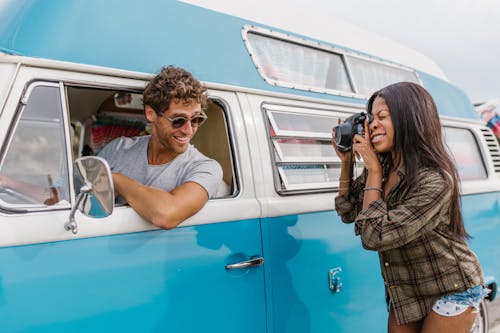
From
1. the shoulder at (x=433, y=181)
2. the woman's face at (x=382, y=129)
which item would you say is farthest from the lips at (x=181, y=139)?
the shoulder at (x=433, y=181)

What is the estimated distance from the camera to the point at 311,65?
10.3ft

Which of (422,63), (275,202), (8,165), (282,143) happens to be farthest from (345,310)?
(422,63)

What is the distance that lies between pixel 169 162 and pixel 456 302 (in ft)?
4.76

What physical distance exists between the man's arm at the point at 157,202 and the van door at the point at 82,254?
0.06 metres

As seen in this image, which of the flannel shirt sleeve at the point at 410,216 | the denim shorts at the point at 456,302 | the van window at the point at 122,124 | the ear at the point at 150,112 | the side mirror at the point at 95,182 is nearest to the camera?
the side mirror at the point at 95,182

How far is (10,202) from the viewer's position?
5.65 feet

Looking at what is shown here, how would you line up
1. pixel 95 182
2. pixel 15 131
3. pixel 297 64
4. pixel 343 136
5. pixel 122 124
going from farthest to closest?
pixel 122 124, pixel 297 64, pixel 343 136, pixel 15 131, pixel 95 182

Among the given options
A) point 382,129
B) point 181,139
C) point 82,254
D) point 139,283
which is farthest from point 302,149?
point 82,254

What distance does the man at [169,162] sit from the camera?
1.96 meters

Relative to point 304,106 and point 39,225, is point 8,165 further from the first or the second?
point 304,106

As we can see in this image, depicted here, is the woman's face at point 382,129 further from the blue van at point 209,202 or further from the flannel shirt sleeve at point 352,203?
the blue van at point 209,202

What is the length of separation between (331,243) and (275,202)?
1.70ft

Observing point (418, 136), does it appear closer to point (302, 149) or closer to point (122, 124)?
point (302, 149)

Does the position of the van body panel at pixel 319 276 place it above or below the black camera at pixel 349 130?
below
